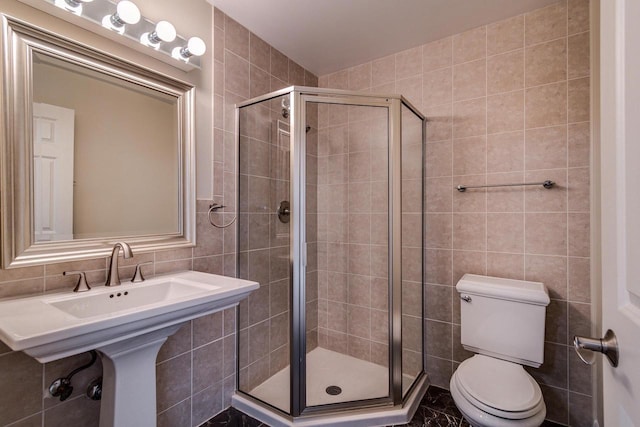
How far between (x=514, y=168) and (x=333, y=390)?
1783 mm

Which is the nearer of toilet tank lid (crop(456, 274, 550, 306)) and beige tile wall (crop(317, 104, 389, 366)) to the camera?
toilet tank lid (crop(456, 274, 550, 306))

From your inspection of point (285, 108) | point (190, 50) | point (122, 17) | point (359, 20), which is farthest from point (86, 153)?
point (359, 20)

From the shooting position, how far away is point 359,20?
193 cm

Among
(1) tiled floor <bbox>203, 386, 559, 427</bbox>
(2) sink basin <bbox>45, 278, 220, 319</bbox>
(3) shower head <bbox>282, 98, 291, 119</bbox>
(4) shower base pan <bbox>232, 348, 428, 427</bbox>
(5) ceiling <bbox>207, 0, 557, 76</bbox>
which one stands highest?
(5) ceiling <bbox>207, 0, 557, 76</bbox>

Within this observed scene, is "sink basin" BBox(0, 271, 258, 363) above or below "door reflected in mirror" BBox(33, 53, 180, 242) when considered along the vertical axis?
below

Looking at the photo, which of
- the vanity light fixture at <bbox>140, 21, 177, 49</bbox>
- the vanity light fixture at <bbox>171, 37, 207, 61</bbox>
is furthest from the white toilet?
the vanity light fixture at <bbox>140, 21, 177, 49</bbox>

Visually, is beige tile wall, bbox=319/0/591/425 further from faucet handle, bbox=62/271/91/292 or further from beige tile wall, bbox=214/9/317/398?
faucet handle, bbox=62/271/91/292

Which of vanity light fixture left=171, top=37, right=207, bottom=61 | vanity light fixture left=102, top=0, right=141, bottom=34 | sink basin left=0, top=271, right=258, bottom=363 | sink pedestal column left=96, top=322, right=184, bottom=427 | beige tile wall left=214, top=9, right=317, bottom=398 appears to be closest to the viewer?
sink basin left=0, top=271, right=258, bottom=363

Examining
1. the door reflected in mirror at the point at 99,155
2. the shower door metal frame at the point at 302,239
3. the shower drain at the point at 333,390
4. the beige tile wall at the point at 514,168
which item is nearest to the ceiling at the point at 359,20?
the beige tile wall at the point at 514,168

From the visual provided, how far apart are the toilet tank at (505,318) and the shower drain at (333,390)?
2.71 feet

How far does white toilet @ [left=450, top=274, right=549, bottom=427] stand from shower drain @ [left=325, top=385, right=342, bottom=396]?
68 centimetres

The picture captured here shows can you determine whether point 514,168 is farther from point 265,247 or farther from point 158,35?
point 158,35

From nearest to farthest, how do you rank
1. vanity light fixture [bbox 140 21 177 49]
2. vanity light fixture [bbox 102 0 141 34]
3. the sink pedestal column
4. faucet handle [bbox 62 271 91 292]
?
the sink pedestal column < faucet handle [bbox 62 271 91 292] < vanity light fixture [bbox 102 0 141 34] < vanity light fixture [bbox 140 21 177 49]

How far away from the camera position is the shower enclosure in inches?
69.1
